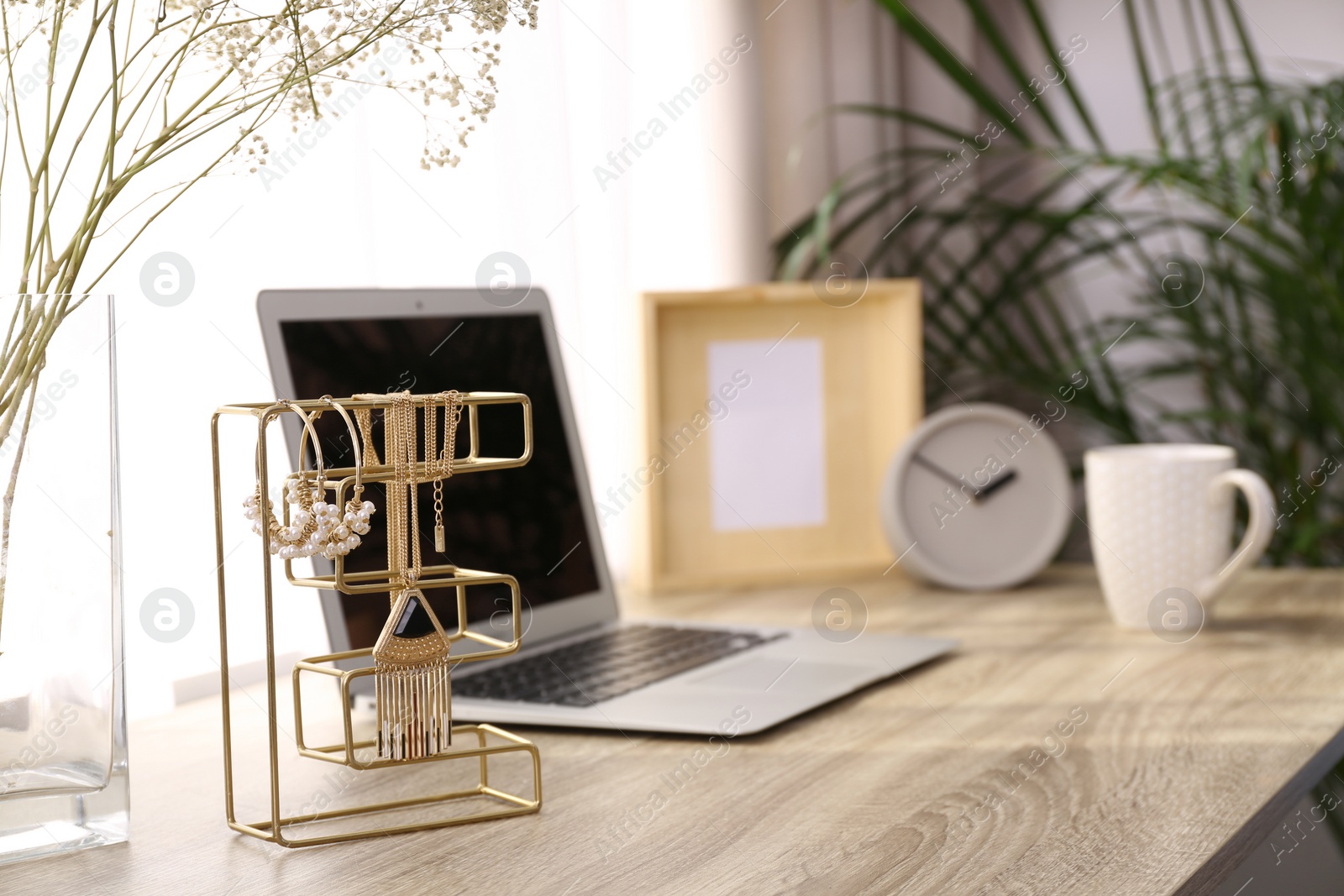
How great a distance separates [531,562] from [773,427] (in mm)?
434

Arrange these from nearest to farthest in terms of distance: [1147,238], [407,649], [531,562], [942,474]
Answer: [407,649] < [531,562] < [942,474] < [1147,238]

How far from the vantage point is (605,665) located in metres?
0.97

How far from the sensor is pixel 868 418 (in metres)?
1.47

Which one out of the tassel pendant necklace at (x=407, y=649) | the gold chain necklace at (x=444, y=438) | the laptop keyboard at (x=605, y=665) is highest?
the gold chain necklace at (x=444, y=438)

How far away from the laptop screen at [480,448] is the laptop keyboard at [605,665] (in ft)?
0.19

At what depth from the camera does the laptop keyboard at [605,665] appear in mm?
892

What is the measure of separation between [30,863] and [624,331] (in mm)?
931

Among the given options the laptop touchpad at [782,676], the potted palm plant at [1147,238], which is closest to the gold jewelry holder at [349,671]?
the laptop touchpad at [782,676]

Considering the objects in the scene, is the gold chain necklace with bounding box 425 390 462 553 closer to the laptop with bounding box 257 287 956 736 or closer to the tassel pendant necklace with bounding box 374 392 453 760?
the tassel pendant necklace with bounding box 374 392 453 760

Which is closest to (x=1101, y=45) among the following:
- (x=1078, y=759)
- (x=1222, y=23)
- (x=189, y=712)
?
(x=1222, y=23)

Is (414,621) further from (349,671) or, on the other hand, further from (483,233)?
(483,233)

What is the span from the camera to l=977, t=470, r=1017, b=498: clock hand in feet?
4.46

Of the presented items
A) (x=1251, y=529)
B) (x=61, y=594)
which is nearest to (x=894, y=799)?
(x=61, y=594)

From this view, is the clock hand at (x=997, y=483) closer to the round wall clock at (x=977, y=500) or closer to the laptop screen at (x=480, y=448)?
the round wall clock at (x=977, y=500)
